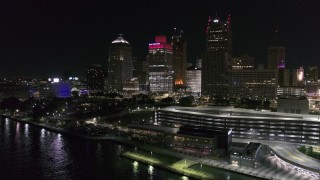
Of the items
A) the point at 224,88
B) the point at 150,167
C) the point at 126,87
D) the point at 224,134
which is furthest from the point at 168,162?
the point at 126,87

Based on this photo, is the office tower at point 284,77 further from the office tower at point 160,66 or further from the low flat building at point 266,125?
the low flat building at point 266,125

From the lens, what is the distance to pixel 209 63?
78125mm

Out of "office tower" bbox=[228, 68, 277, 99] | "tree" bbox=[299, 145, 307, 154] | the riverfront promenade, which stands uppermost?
"office tower" bbox=[228, 68, 277, 99]

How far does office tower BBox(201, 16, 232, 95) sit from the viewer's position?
76.1 metres

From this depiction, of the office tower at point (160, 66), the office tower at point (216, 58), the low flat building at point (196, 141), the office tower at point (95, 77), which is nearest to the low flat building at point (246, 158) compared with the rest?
the low flat building at point (196, 141)

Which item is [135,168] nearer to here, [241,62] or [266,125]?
[266,125]

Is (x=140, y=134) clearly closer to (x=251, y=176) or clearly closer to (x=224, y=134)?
(x=224, y=134)

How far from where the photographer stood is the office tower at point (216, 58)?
7612cm

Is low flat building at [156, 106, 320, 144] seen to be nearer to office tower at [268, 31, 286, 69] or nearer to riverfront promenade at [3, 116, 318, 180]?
riverfront promenade at [3, 116, 318, 180]

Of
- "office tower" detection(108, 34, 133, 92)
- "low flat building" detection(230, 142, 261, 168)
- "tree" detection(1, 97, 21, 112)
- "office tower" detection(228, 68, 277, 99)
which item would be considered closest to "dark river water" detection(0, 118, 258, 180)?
"low flat building" detection(230, 142, 261, 168)

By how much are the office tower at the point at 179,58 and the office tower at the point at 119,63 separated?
1407cm

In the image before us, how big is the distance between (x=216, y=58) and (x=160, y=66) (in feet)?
52.3

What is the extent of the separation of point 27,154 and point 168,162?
11.7 m

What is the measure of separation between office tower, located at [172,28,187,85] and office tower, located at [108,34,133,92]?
554 inches
